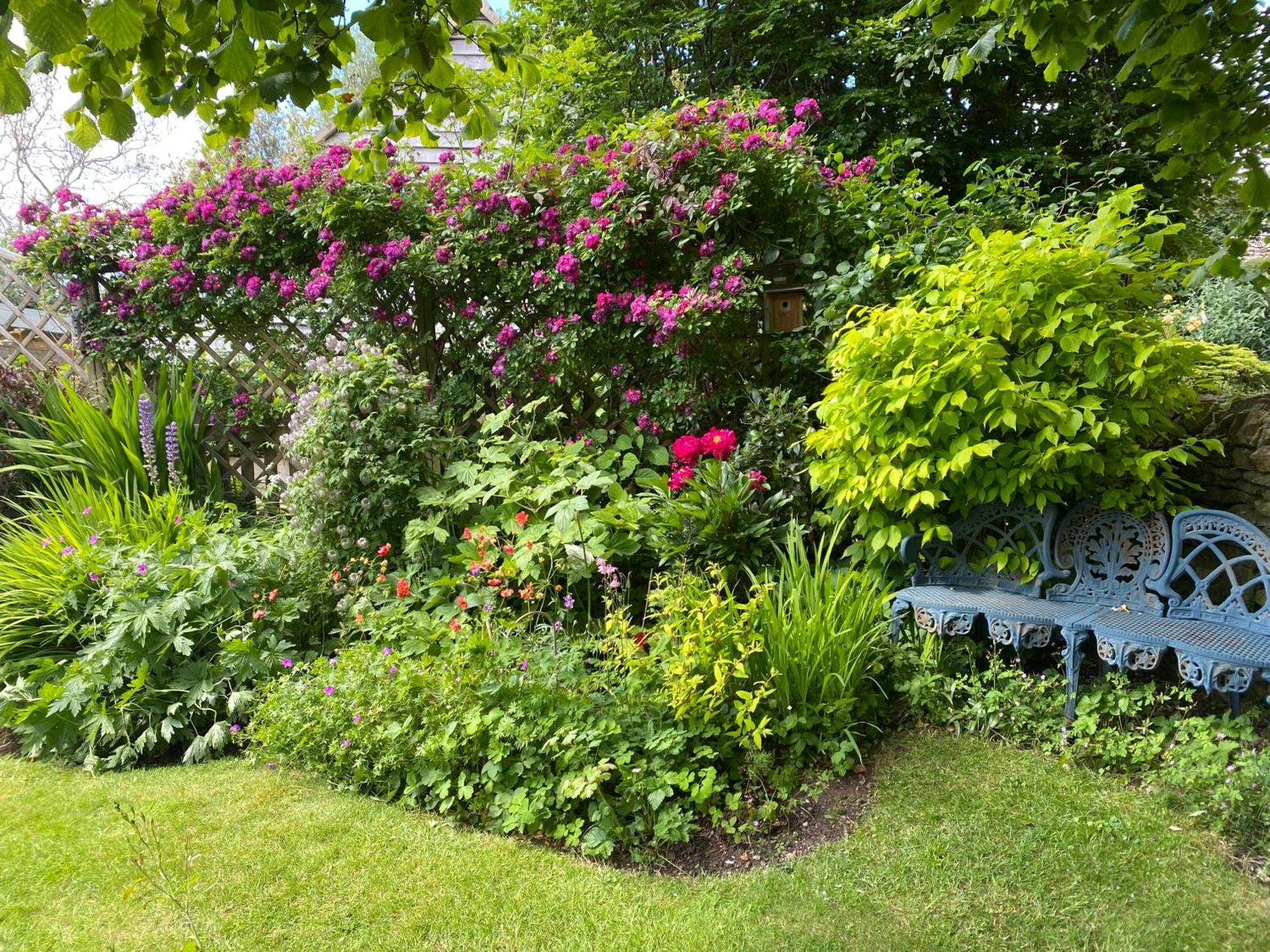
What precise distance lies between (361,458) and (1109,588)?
3395 mm

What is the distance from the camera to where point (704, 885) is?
210 cm

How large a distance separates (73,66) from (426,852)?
2248mm

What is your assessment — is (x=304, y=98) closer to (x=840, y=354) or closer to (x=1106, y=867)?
(x=840, y=354)

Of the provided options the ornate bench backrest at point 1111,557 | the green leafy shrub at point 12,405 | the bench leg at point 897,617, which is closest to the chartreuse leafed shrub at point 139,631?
the green leafy shrub at point 12,405

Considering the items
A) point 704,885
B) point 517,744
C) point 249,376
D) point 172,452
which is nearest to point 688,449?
point 517,744

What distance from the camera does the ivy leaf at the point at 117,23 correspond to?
1.27 metres

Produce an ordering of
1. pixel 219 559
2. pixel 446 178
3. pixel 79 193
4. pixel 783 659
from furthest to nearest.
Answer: pixel 79 193, pixel 446 178, pixel 219 559, pixel 783 659

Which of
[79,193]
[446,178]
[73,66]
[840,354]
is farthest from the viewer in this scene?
[79,193]

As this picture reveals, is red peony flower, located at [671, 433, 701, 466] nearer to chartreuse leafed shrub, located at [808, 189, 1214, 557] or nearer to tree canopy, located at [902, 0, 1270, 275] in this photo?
chartreuse leafed shrub, located at [808, 189, 1214, 557]

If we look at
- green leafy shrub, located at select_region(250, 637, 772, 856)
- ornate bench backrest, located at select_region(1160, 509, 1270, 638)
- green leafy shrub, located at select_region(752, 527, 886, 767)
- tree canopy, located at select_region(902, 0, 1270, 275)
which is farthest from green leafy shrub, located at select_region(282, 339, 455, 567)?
ornate bench backrest, located at select_region(1160, 509, 1270, 638)

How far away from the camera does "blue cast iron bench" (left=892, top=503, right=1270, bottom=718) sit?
240 cm

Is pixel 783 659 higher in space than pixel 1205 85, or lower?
lower

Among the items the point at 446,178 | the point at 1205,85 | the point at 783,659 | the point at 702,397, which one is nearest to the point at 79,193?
the point at 446,178

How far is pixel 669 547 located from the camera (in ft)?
11.0
